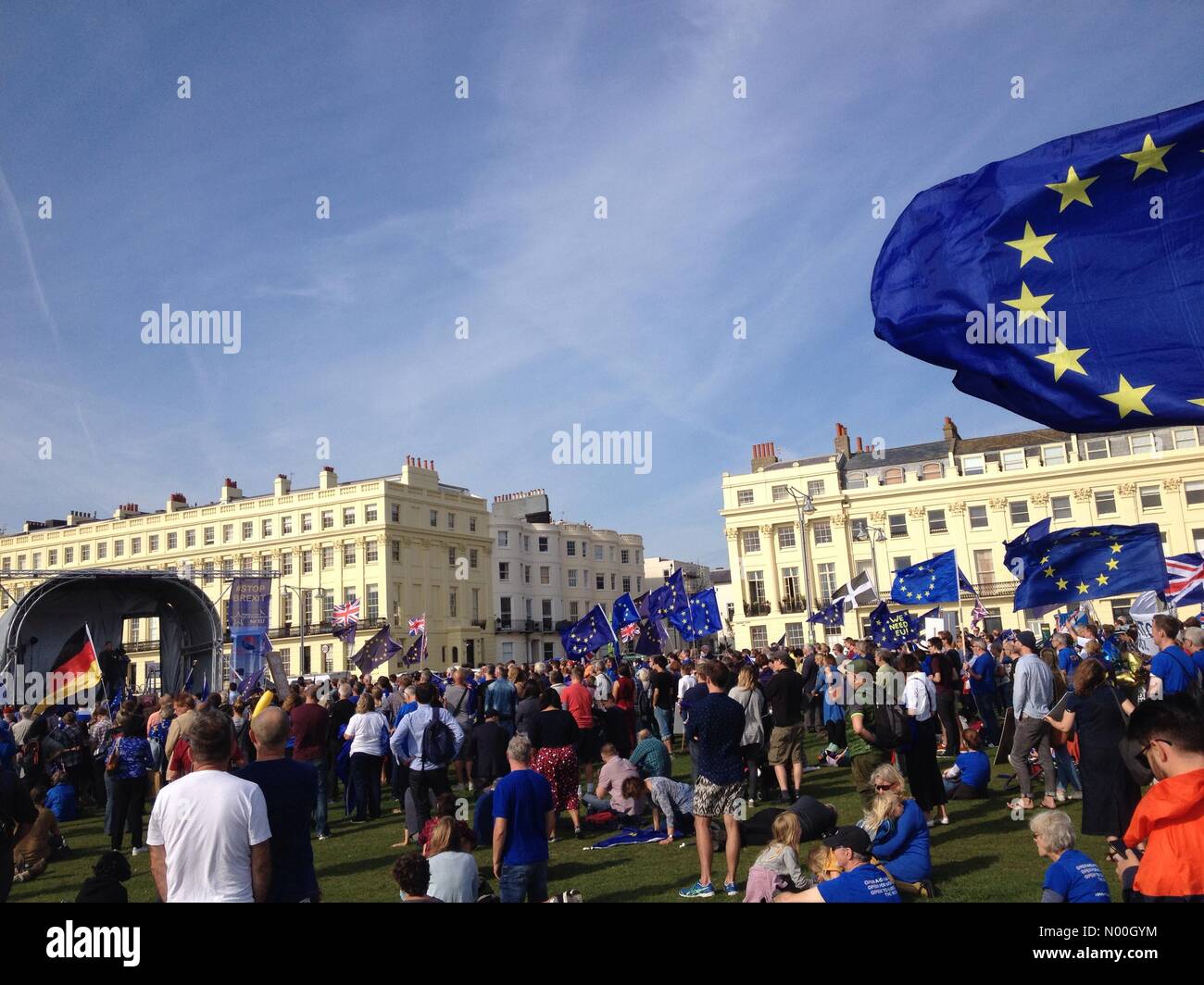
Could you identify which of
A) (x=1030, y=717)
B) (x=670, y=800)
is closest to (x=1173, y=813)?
(x=1030, y=717)

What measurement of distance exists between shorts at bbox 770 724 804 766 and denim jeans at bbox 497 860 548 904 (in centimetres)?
629

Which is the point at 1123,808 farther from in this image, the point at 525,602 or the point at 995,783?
the point at 525,602

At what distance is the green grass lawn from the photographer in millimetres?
8344

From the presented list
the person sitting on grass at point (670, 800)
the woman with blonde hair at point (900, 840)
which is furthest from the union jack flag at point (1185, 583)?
the woman with blonde hair at point (900, 840)

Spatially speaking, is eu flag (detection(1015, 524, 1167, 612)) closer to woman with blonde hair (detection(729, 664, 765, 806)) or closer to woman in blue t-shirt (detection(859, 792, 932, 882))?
woman with blonde hair (detection(729, 664, 765, 806))

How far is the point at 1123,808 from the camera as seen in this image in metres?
7.37

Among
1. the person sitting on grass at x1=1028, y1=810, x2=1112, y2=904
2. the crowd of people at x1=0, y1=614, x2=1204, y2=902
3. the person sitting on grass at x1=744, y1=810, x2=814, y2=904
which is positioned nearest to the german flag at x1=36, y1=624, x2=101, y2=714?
the crowd of people at x1=0, y1=614, x2=1204, y2=902

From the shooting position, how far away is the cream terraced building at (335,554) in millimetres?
64562

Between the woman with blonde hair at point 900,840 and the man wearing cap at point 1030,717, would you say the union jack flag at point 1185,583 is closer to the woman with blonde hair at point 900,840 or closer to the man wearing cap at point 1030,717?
the man wearing cap at point 1030,717

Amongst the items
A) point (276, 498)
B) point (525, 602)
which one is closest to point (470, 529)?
point (525, 602)

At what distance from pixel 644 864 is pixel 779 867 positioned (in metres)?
3.22

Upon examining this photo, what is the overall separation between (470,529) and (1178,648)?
6490 cm

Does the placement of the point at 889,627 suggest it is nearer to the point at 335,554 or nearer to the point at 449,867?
the point at 449,867

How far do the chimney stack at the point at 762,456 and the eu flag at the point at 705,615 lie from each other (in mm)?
47286
